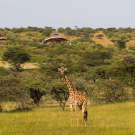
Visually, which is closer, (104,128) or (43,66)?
(104,128)

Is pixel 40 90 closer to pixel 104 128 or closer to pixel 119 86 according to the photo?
pixel 119 86

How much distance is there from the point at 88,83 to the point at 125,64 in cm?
536

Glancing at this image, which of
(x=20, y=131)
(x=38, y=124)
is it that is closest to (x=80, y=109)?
(x=38, y=124)

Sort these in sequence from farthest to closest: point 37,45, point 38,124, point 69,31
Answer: point 69,31
point 37,45
point 38,124

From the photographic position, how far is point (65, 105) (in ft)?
80.3

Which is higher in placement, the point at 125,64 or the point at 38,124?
the point at 125,64

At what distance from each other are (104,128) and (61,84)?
1291 cm

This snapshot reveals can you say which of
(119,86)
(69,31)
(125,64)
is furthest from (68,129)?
(69,31)

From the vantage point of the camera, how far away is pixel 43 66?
31625 mm

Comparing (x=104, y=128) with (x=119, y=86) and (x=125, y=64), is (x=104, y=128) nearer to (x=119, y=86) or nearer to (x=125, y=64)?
(x=119, y=86)

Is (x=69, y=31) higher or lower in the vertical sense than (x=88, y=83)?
higher

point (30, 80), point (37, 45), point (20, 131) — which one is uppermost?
point (37, 45)

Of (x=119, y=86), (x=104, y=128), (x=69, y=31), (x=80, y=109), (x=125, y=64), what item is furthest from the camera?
(x=69, y=31)

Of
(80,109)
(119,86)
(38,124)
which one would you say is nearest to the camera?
(38,124)
